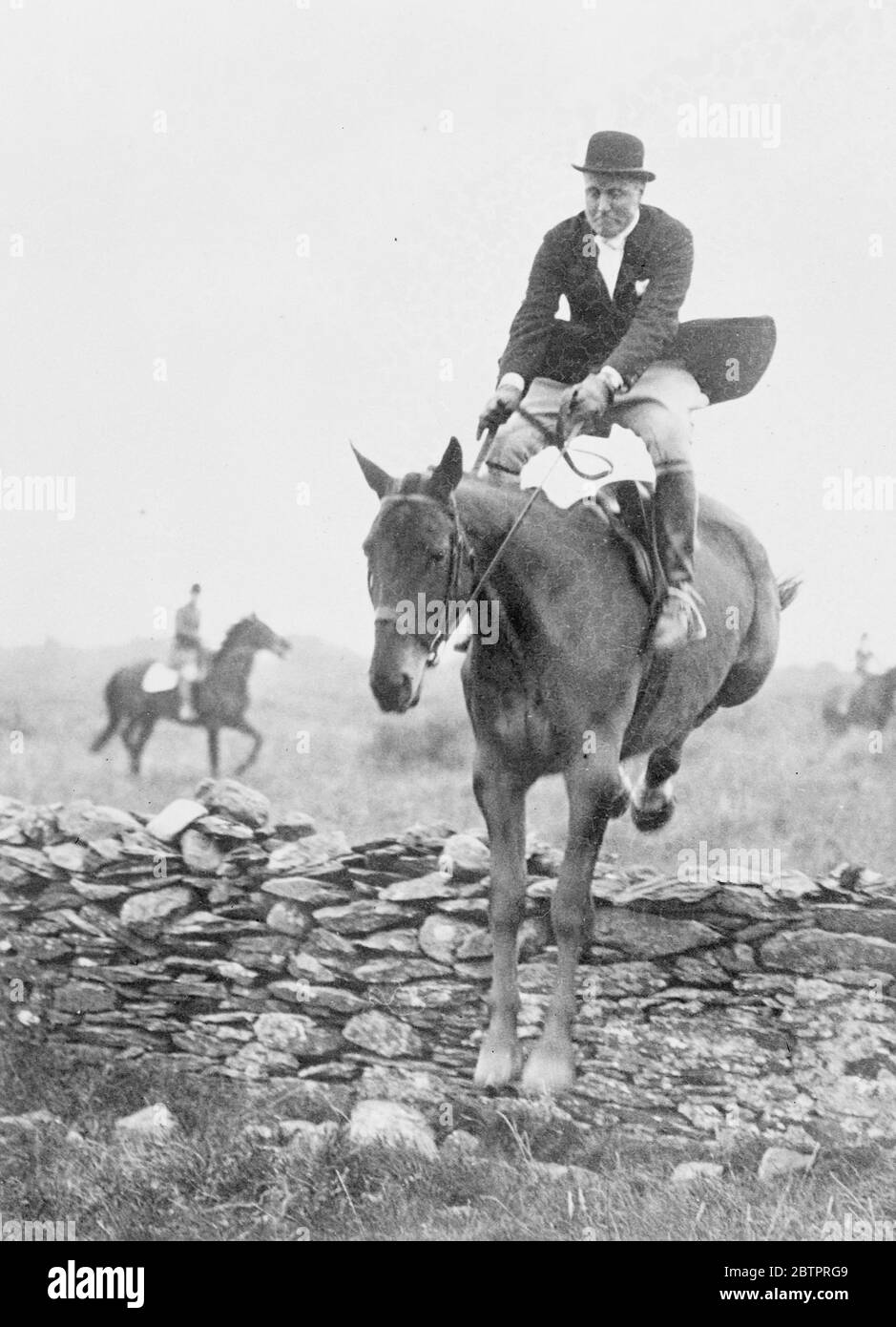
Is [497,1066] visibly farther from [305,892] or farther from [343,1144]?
[305,892]

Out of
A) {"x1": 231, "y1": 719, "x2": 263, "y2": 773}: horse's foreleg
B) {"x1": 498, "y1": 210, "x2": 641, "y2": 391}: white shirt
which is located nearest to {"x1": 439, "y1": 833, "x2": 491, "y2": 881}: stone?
{"x1": 231, "y1": 719, "x2": 263, "y2": 773}: horse's foreleg

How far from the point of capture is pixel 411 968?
17.4 feet

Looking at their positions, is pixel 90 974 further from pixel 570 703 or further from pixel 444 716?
pixel 570 703

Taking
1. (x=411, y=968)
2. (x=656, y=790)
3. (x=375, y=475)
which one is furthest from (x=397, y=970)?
(x=375, y=475)

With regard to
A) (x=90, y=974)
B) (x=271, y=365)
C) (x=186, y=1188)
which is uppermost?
(x=271, y=365)

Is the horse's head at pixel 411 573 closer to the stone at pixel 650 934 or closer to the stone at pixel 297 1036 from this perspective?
the stone at pixel 650 934

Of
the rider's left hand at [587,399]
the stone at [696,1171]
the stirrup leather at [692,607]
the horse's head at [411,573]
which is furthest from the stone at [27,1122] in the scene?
the rider's left hand at [587,399]

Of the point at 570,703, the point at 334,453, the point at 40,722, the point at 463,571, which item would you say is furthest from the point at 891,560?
the point at 40,722

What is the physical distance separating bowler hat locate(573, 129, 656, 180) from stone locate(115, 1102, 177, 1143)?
3.85 metres

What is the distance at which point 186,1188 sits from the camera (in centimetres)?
513

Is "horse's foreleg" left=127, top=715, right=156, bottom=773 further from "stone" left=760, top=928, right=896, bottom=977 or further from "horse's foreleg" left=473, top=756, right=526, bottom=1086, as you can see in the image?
"stone" left=760, top=928, right=896, bottom=977

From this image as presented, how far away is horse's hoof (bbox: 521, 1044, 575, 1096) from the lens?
201 inches

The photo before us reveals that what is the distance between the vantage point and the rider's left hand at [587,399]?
496 centimetres

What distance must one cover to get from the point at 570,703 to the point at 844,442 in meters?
1.51
